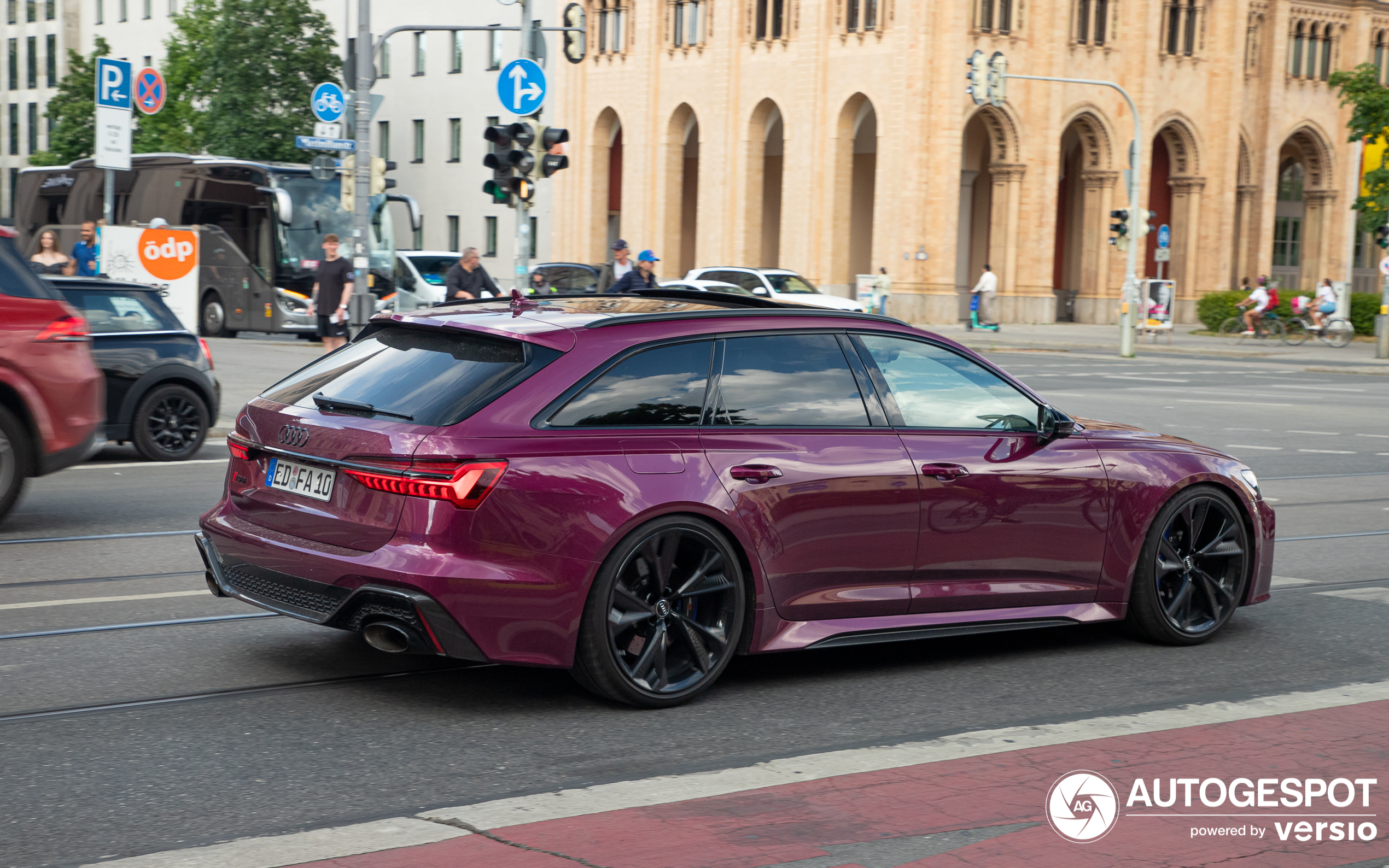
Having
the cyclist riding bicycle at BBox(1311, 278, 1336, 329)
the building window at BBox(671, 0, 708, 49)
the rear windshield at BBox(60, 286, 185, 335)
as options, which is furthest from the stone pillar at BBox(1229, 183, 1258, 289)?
the rear windshield at BBox(60, 286, 185, 335)

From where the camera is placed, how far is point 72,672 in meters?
6.00

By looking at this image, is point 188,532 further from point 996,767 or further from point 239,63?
point 239,63

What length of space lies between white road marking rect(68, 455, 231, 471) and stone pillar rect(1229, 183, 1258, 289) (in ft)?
173

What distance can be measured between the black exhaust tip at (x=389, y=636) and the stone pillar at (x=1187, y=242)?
54453 millimetres

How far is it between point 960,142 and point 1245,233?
1711cm

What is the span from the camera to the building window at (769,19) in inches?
2151

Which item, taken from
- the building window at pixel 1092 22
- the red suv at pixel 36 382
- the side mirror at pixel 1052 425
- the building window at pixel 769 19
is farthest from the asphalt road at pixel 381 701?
the building window at pixel 769 19

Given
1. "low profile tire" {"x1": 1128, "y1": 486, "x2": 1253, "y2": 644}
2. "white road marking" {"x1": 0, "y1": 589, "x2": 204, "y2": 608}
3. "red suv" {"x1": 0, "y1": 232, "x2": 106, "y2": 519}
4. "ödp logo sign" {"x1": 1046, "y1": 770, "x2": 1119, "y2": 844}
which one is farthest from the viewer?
"red suv" {"x1": 0, "y1": 232, "x2": 106, "y2": 519}

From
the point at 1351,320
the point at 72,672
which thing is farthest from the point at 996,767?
the point at 1351,320

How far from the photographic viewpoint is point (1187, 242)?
57219mm

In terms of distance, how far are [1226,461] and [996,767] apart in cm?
267

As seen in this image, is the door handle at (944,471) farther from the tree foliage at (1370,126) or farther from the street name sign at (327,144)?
the tree foliage at (1370,126)

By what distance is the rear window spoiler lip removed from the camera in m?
5.66

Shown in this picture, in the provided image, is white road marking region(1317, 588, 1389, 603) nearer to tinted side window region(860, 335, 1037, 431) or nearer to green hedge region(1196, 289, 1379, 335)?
tinted side window region(860, 335, 1037, 431)
